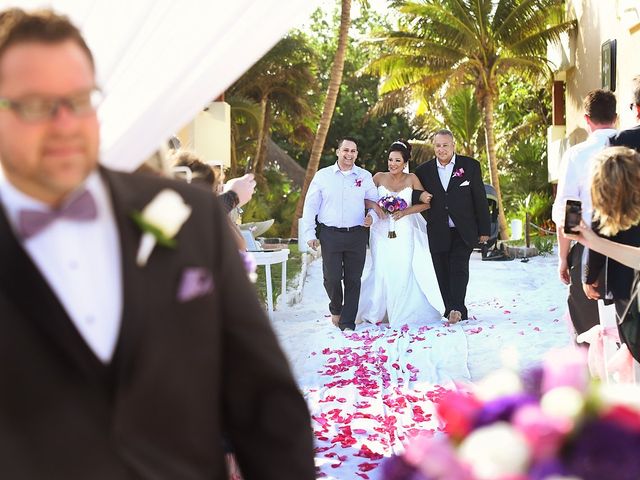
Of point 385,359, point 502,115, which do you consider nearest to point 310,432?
point 385,359

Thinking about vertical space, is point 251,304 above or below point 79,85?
below

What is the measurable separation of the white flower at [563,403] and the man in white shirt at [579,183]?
5023 millimetres

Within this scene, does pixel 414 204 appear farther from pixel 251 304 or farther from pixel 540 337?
pixel 251 304

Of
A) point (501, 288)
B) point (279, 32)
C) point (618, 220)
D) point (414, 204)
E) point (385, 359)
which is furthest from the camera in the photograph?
point (501, 288)

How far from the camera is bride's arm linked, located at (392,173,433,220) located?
1046cm

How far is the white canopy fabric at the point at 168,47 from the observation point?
9.14 ft

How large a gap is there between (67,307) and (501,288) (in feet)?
43.5

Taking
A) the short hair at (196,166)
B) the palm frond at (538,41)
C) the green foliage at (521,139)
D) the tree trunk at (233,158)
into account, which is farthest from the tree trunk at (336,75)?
the short hair at (196,166)

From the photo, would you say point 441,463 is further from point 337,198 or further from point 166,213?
point 337,198

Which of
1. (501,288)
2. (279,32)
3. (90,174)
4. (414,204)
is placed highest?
(279,32)

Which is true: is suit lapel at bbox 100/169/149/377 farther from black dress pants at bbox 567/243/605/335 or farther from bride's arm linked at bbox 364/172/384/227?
bride's arm linked at bbox 364/172/384/227

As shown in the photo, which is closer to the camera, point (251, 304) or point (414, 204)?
point (251, 304)

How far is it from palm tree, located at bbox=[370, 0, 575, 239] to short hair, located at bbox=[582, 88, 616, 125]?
19.8 m

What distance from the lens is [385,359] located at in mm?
8500
